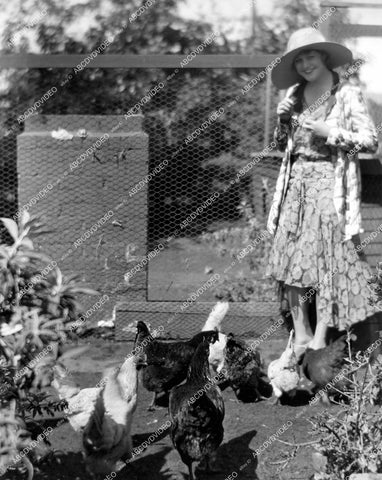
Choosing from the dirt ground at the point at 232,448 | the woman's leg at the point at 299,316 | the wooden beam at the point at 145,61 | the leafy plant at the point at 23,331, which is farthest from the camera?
the wooden beam at the point at 145,61

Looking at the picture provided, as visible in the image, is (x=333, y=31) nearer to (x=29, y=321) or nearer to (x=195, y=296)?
(x=195, y=296)

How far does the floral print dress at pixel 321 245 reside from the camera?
5.37 m

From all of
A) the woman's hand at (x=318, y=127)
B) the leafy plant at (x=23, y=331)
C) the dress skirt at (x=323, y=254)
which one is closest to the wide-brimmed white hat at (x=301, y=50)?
the woman's hand at (x=318, y=127)

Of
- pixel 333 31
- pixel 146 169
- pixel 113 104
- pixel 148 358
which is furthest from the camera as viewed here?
pixel 113 104

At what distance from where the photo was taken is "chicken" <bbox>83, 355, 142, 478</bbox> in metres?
3.95

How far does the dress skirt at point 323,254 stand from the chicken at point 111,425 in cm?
156

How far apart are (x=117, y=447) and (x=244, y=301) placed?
9.87ft

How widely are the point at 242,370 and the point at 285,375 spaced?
0.30m

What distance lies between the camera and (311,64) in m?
5.35

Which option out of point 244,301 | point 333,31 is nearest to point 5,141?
point 244,301

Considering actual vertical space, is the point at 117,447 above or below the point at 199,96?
below

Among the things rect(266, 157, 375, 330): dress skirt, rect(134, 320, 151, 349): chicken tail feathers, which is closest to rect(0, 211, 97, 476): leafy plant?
rect(134, 320, 151, 349): chicken tail feathers

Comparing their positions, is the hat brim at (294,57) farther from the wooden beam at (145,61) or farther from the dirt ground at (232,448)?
the dirt ground at (232,448)

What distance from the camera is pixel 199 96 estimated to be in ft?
29.0
